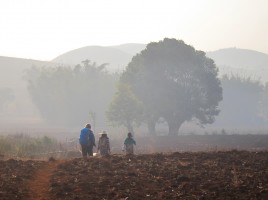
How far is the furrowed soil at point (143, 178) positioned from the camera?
13.4 meters

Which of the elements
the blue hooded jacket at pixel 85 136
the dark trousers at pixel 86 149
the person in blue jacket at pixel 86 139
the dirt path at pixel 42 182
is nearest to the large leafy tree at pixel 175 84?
the dark trousers at pixel 86 149

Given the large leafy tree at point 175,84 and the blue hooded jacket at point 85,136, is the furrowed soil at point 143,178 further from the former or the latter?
the large leafy tree at point 175,84

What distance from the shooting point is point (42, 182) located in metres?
16.1

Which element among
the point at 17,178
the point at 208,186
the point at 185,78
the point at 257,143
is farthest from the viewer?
the point at 185,78

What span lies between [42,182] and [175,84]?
48950 millimetres

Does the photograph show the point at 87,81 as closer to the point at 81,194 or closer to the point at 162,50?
the point at 162,50

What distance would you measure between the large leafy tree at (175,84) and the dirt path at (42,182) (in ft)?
141

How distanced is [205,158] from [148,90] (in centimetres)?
4457

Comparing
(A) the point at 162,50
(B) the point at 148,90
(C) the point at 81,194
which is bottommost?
(C) the point at 81,194

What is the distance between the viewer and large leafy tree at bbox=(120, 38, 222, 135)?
62.8 metres

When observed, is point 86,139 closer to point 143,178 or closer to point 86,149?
point 86,149

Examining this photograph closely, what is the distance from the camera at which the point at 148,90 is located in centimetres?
6450

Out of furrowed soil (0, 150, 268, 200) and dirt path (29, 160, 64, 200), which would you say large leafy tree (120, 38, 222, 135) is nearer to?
furrowed soil (0, 150, 268, 200)

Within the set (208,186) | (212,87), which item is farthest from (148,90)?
(208,186)
